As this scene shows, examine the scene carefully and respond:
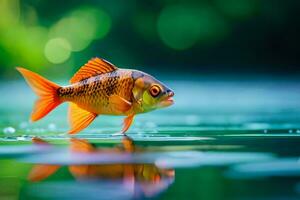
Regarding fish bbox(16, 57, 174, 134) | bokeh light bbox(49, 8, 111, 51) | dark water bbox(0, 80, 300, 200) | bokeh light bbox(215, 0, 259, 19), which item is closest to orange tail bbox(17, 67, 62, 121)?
fish bbox(16, 57, 174, 134)

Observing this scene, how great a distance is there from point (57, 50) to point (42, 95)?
34.1 ft

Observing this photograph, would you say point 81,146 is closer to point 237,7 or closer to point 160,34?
point 160,34

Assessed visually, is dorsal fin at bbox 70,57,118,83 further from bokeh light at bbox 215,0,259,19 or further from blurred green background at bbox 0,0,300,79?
bokeh light at bbox 215,0,259,19

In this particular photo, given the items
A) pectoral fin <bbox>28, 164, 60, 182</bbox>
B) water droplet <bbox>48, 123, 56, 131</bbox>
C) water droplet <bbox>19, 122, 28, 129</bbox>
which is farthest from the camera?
water droplet <bbox>19, 122, 28, 129</bbox>

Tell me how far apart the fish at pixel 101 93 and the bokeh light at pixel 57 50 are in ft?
32.6

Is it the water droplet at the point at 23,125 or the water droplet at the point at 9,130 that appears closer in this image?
the water droplet at the point at 9,130

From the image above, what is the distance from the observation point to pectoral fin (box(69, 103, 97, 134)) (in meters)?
2.96

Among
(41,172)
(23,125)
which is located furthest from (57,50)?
(41,172)

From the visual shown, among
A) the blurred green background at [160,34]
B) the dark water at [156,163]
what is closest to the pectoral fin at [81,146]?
the dark water at [156,163]

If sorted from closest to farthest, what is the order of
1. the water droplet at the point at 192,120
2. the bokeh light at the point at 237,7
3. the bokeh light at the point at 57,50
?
the water droplet at the point at 192,120
the bokeh light at the point at 57,50
the bokeh light at the point at 237,7

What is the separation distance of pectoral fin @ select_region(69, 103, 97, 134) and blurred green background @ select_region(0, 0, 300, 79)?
973 centimetres

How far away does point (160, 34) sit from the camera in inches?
516

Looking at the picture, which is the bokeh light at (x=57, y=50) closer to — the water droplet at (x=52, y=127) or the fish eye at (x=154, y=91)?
the water droplet at (x=52, y=127)

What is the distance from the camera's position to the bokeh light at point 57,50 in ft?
42.4
